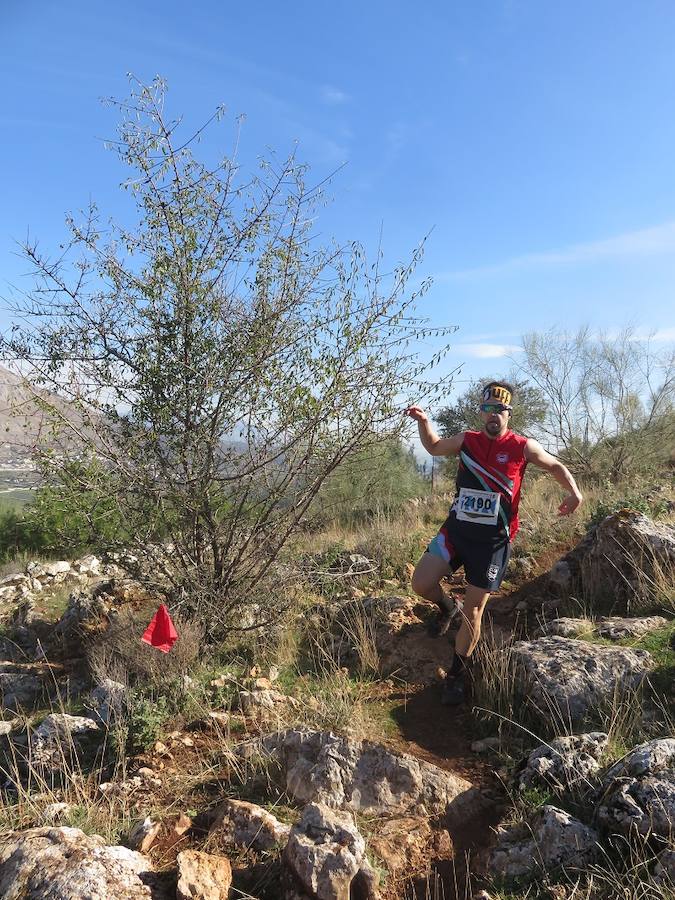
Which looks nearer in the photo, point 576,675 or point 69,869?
point 69,869

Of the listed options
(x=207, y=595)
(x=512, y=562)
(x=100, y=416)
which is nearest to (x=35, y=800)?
(x=207, y=595)

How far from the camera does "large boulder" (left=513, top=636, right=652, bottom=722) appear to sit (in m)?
3.20

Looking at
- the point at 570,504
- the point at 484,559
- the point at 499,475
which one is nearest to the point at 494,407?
the point at 499,475

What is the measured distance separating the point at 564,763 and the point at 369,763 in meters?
0.91

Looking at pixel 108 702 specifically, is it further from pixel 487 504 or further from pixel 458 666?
pixel 487 504

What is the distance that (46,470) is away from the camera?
3902 mm

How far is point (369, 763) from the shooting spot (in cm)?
288

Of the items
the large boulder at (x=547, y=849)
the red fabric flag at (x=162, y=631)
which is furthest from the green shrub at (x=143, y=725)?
the large boulder at (x=547, y=849)

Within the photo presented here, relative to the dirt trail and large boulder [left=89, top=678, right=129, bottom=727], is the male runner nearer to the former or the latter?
the dirt trail

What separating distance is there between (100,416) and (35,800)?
7.52 feet

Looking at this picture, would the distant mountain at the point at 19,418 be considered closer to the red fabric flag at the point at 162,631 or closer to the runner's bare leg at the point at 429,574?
the red fabric flag at the point at 162,631

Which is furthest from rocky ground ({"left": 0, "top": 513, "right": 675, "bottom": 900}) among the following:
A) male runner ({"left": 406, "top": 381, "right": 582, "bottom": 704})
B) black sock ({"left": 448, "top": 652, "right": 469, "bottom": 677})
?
male runner ({"left": 406, "top": 381, "right": 582, "bottom": 704})

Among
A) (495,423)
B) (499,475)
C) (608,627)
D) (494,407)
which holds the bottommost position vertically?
(608,627)

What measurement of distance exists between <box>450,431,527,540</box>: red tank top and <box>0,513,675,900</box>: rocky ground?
78 centimetres
